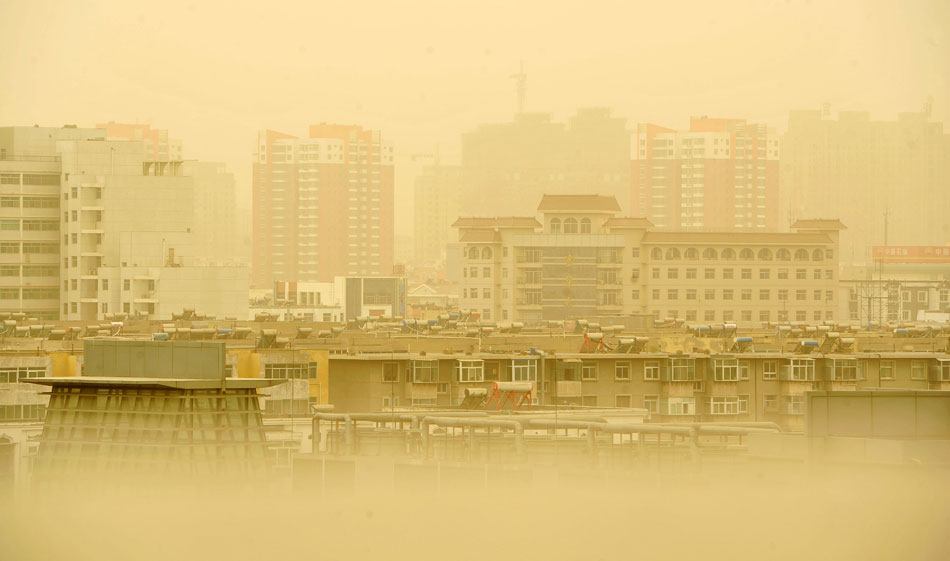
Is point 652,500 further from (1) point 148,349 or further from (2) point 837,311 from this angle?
(2) point 837,311

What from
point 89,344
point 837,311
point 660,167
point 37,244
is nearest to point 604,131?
point 660,167

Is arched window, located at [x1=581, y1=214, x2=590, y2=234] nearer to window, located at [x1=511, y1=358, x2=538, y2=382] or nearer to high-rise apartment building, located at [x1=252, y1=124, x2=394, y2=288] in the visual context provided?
high-rise apartment building, located at [x1=252, y1=124, x2=394, y2=288]

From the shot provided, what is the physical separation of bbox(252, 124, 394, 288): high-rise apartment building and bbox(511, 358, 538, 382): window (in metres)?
56.5

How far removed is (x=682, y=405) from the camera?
23844mm

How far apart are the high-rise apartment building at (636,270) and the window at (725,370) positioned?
27810 millimetres

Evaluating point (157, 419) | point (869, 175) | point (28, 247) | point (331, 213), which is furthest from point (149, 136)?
point (157, 419)

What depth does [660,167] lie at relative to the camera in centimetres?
8075

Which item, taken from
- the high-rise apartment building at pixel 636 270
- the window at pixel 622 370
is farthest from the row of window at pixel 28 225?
the window at pixel 622 370

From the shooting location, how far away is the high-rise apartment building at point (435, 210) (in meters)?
92.4

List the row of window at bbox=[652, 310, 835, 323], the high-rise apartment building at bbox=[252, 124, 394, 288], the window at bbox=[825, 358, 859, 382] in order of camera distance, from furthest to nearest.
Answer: the high-rise apartment building at bbox=[252, 124, 394, 288] → the row of window at bbox=[652, 310, 835, 323] → the window at bbox=[825, 358, 859, 382]

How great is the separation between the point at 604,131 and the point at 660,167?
39.3ft

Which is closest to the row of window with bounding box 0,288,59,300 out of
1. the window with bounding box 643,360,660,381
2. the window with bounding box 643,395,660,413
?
the window with bounding box 643,360,660,381

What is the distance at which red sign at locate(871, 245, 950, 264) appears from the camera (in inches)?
2470

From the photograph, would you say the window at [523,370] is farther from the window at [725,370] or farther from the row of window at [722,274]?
the row of window at [722,274]
